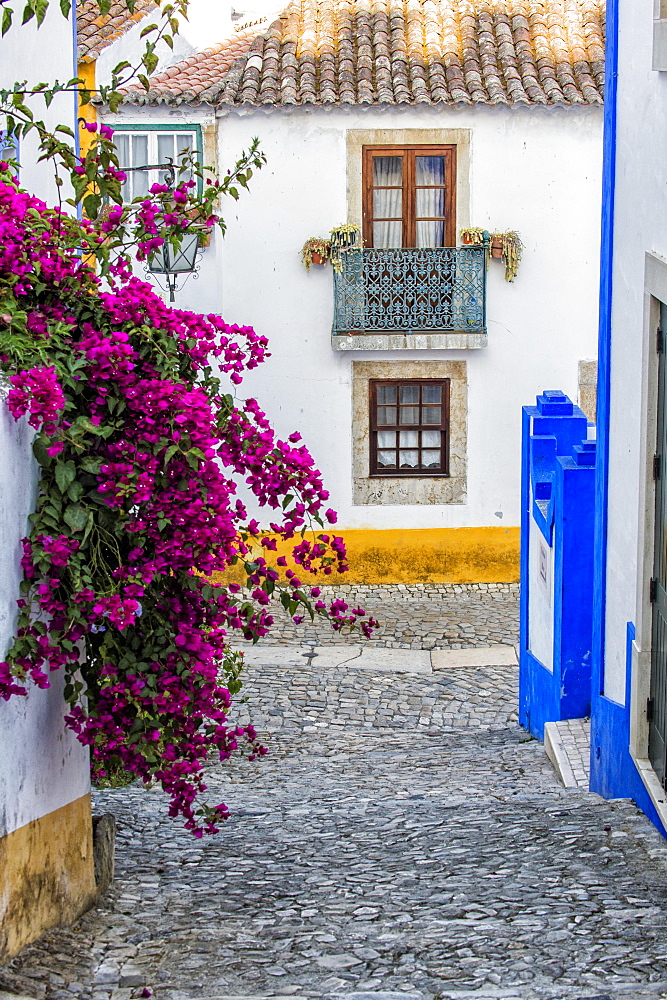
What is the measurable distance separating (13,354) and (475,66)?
11.6 meters

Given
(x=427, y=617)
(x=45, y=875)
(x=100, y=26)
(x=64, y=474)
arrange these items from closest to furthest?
(x=64, y=474) → (x=45, y=875) → (x=427, y=617) → (x=100, y=26)

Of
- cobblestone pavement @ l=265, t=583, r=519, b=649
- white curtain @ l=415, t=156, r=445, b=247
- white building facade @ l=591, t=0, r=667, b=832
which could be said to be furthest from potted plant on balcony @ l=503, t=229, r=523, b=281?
white building facade @ l=591, t=0, r=667, b=832

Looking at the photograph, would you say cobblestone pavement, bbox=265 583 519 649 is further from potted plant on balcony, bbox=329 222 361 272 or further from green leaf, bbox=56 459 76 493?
green leaf, bbox=56 459 76 493

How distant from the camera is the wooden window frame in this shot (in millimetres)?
14758

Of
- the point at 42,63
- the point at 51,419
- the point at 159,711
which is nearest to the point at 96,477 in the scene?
the point at 51,419

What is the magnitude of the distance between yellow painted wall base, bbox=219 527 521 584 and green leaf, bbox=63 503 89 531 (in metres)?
10.5

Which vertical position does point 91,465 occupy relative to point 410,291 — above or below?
below

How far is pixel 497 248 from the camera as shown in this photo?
1432cm

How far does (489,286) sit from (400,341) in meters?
1.26

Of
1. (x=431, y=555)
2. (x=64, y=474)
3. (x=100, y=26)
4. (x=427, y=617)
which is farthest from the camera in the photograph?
(x=431, y=555)

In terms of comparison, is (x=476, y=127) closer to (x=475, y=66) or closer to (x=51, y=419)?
(x=475, y=66)

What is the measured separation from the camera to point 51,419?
13.4 feet

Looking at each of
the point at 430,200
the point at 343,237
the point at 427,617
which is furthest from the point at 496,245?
the point at 427,617

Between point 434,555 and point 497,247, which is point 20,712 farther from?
point 497,247
